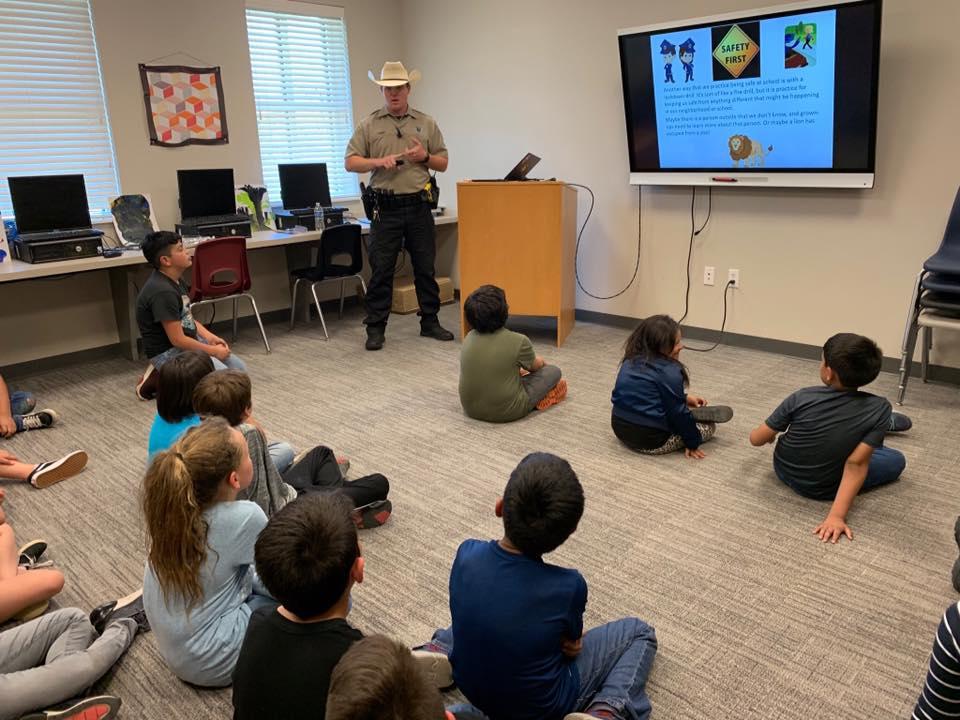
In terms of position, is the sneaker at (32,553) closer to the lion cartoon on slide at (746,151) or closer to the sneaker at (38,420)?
the sneaker at (38,420)

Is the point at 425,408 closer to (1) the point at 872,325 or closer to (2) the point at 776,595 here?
(2) the point at 776,595

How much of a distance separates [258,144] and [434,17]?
172cm

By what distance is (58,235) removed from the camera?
4.04 meters

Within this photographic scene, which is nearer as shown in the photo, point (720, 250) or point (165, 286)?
point (165, 286)

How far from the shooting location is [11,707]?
62.7 inches

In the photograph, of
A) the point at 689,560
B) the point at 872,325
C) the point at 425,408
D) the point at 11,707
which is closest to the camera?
the point at 11,707

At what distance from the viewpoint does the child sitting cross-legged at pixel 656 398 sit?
2.86m

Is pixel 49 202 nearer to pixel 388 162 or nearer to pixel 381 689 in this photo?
pixel 388 162

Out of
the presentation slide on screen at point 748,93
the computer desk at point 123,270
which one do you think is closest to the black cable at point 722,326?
the presentation slide on screen at point 748,93

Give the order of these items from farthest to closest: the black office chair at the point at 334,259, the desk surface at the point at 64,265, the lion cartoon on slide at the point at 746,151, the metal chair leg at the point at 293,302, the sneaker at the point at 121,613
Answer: the metal chair leg at the point at 293,302 → the black office chair at the point at 334,259 → the lion cartoon on slide at the point at 746,151 → the desk surface at the point at 64,265 → the sneaker at the point at 121,613

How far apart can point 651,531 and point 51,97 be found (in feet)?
Result: 13.8

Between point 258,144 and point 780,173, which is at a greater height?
point 258,144

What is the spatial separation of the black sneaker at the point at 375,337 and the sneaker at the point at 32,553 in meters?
2.49

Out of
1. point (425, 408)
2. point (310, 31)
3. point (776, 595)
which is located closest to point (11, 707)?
point (776, 595)
